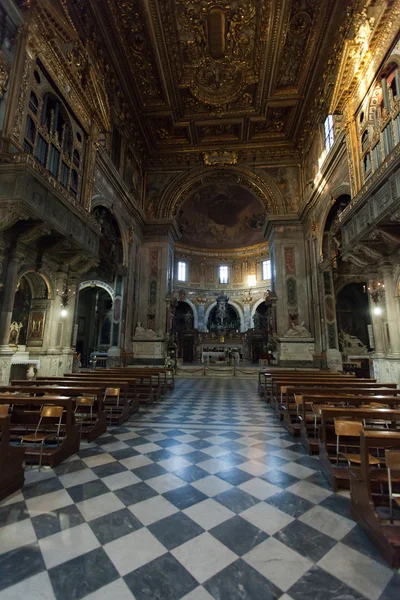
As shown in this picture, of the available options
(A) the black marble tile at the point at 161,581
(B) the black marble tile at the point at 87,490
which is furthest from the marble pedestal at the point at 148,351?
(A) the black marble tile at the point at 161,581

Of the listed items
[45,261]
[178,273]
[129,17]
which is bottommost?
[45,261]

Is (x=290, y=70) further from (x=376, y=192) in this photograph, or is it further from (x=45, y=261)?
(x=45, y=261)

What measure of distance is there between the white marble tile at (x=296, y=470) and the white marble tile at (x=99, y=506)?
2251mm

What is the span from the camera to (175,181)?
68.7ft

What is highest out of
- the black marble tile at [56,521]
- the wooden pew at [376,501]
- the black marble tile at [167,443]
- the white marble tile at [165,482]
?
the wooden pew at [376,501]

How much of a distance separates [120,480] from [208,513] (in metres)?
1.31

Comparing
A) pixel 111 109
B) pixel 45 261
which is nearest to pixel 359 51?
pixel 111 109

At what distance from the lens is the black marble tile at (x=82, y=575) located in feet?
6.66

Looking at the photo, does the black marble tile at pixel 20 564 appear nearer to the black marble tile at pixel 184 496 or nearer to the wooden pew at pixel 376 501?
the black marble tile at pixel 184 496

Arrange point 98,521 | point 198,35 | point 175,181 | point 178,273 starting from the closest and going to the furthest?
point 98,521
point 198,35
point 175,181
point 178,273

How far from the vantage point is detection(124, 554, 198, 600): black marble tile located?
202 cm

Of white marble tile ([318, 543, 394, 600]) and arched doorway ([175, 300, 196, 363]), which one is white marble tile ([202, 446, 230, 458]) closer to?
white marble tile ([318, 543, 394, 600])

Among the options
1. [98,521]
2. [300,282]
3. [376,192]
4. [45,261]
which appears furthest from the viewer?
[300,282]

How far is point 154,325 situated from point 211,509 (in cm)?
1615
